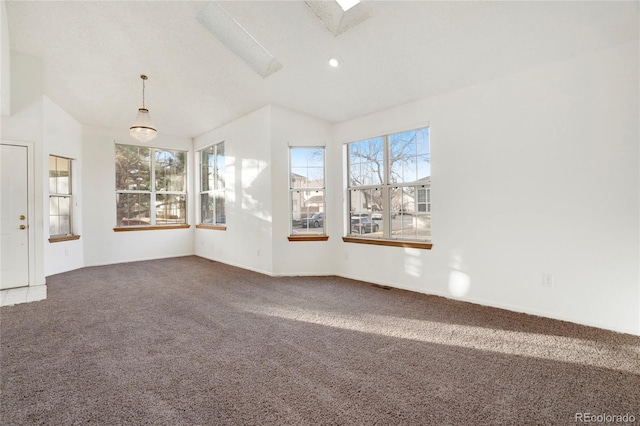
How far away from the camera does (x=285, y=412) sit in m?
1.71

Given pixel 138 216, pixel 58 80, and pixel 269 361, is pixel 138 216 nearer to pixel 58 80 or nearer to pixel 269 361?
pixel 58 80

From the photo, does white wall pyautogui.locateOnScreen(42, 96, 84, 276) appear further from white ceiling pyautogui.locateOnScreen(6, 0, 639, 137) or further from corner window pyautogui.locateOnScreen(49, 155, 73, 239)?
white ceiling pyautogui.locateOnScreen(6, 0, 639, 137)

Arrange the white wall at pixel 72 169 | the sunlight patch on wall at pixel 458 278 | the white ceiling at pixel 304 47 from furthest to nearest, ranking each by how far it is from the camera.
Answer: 1. the white wall at pixel 72 169
2. the sunlight patch on wall at pixel 458 278
3. the white ceiling at pixel 304 47

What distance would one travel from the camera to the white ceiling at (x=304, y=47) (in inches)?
108

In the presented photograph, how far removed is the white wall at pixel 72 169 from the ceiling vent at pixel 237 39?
11.0 ft

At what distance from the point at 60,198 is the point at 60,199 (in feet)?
0.06

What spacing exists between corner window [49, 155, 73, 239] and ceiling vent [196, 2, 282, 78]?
3.97 meters

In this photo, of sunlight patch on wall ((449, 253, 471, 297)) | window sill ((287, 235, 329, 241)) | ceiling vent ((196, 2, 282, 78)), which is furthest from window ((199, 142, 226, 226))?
sunlight patch on wall ((449, 253, 471, 297))

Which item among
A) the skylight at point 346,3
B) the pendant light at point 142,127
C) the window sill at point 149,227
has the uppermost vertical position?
the skylight at point 346,3

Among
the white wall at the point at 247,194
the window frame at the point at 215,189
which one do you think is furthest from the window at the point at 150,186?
the white wall at the point at 247,194

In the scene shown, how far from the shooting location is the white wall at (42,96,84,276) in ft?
16.4

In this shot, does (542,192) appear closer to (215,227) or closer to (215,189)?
(215,227)

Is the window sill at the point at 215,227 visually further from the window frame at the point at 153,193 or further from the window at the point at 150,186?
the window at the point at 150,186

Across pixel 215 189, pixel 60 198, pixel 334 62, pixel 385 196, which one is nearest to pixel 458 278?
pixel 385 196
